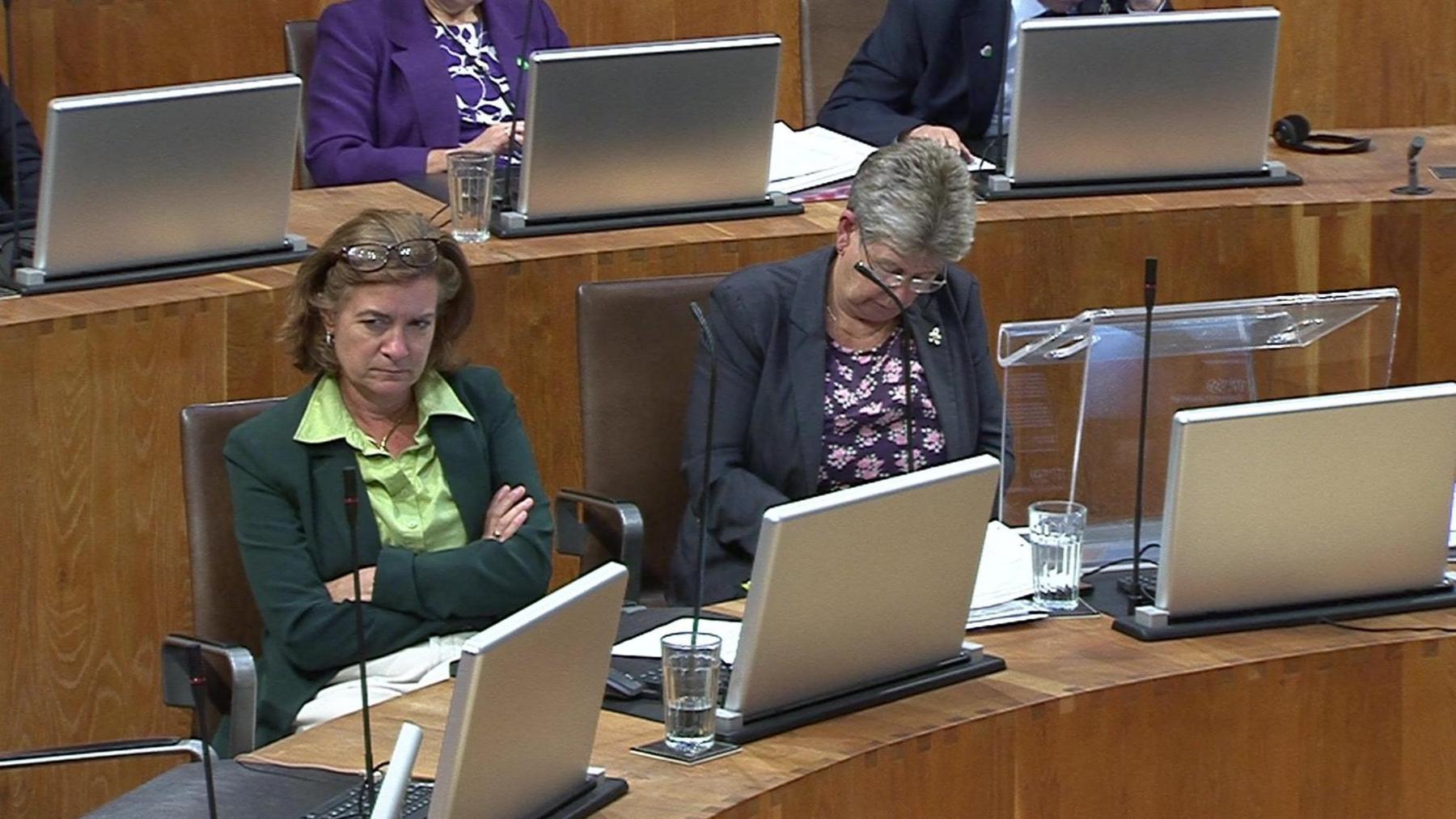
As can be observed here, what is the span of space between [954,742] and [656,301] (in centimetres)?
101

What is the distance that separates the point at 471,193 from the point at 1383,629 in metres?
1.47

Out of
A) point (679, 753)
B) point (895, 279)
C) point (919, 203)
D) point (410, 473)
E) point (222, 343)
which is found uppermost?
point (919, 203)

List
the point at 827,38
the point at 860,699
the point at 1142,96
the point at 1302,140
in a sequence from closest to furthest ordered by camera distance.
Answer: the point at 860,699, the point at 1142,96, the point at 1302,140, the point at 827,38

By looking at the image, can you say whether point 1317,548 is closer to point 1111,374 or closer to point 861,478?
point 1111,374

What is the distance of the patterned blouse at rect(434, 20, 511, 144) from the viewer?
13.6ft

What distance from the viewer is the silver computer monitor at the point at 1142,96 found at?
3.61 m

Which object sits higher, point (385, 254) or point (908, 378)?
point (385, 254)

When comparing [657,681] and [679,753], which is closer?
[679,753]

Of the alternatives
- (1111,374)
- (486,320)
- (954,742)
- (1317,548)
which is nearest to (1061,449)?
(1111,374)

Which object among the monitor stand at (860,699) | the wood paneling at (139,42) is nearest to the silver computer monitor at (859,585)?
the monitor stand at (860,699)

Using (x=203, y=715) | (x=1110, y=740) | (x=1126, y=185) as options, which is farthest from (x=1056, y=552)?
(x=1126, y=185)

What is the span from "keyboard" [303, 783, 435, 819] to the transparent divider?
2.92 ft

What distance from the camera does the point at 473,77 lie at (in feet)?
13.7

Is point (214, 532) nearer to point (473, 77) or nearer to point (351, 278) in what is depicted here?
point (351, 278)
